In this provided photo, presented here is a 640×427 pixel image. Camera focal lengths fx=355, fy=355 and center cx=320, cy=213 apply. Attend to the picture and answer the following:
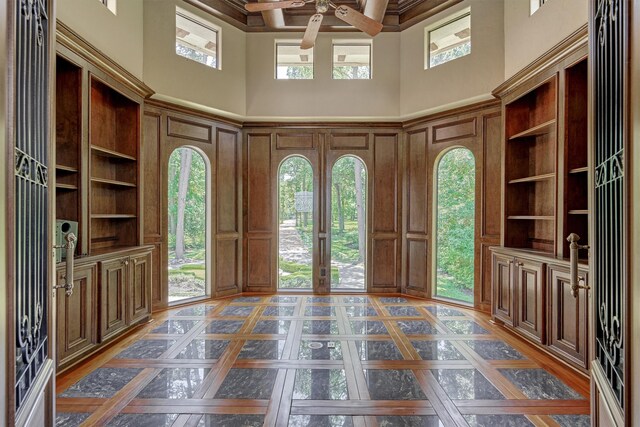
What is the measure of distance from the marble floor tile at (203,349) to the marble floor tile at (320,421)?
124 centimetres

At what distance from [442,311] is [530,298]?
1336 mm

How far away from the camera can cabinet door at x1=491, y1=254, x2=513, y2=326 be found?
3.91 m

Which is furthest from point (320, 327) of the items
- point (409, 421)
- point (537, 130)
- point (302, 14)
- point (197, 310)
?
point (302, 14)

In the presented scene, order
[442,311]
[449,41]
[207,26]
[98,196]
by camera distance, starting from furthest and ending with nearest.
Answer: [207,26]
[449,41]
[442,311]
[98,196]

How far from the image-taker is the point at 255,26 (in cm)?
560

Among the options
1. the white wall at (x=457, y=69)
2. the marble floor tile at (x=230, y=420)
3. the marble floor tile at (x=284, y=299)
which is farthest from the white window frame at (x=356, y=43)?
the marble floor tile at (x=230, y=420)

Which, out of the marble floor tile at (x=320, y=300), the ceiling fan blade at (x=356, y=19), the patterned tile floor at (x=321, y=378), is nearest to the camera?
the patterned tile floor at (x=321, y=378)

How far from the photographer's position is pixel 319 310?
4785 millimetres

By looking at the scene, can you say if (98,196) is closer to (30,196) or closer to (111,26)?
(111,26)

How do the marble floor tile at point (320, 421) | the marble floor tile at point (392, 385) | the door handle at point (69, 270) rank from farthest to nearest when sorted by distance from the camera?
1. the marble floor tile at point (392, 385)
2. the marble floor tile at point (320, 421)
3. the door handle at point (69, 270)

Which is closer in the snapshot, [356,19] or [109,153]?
[356,19]

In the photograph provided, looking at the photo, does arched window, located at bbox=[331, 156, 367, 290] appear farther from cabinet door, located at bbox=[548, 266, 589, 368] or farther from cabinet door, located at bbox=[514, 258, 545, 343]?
cabinet door, located at bbox=[548, 266, 589, 368]

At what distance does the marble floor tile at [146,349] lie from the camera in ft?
10.8

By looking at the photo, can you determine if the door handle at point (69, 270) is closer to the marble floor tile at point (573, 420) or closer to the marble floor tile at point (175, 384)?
the marble floor tile at point (175, 384)
